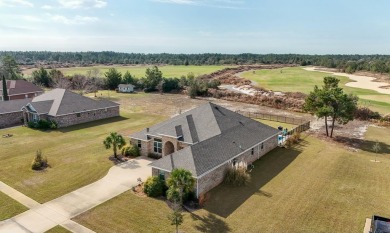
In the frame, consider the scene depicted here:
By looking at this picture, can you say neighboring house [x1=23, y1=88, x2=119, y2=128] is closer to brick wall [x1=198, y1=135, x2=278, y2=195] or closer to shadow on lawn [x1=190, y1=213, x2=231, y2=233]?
brick wall [x1=198, y1=135, x2=278, y2=195]

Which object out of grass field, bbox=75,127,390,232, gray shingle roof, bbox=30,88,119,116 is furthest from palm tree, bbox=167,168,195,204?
gray shingle roof, bbox=30,88,119,116

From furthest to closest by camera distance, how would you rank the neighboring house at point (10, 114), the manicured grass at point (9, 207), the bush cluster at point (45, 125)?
1. the neighboring house at point (10, 114)
2. the bush cluster at point (45, 125)
3. the manicured grass at point (9, 207)

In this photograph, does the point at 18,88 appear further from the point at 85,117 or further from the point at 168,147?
the point at 168,147

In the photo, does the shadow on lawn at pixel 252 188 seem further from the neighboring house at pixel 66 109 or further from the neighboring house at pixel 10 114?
the neighboring house at pixel 10 114

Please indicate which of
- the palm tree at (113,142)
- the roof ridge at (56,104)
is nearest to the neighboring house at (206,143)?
the palm tree at (113,142)

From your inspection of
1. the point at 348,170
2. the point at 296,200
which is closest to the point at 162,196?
the point at 296,200

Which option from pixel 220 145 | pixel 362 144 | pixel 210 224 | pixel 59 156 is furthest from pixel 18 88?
pixel 362 144
